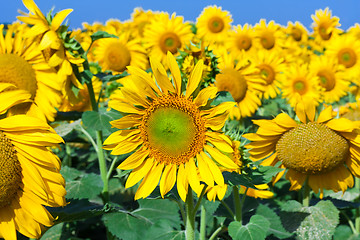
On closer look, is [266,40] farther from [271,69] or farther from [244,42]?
[271,69]

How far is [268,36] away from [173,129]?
5.55 metres

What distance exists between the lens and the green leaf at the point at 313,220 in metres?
2.58

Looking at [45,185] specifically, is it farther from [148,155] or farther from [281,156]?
[281,156]

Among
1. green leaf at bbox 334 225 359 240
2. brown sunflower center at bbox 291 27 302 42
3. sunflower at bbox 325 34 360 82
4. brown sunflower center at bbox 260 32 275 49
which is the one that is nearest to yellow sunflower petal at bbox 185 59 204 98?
green leaf at bbox 334 225 359 240

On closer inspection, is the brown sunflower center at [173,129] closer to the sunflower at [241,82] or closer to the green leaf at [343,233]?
the sunflower at [241,82]

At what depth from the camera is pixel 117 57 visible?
5461 millimetres

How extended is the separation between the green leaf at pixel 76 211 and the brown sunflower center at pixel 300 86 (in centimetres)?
339

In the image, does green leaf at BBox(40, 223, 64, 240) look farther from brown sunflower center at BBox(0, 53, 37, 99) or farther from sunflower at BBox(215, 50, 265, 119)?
sunflower at BBox(215, 50, 265, 119)

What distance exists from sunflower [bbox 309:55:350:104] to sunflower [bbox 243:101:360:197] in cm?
326

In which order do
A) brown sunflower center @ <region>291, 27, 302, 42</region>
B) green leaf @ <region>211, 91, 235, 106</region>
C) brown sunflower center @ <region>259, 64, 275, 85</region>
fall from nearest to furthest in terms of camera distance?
green leaf @ <region>211, 91, 235, 106</region> < brown sunflower center @ <region>259, 64, 275, 85</region> < brown sunflower center @ <region>291, 27, 302, 42</region>

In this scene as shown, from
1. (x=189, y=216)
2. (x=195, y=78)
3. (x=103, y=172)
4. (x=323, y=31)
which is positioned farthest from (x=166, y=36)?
(x=195, y=78)

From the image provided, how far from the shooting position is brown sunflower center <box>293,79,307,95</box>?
5.32 meters

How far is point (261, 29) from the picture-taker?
707 cm

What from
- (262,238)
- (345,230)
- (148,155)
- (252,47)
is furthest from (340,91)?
(148,155)
